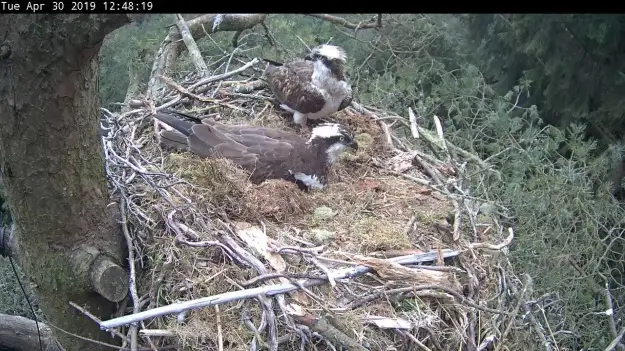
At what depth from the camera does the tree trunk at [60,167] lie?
2523 mm

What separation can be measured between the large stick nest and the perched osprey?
49 cm

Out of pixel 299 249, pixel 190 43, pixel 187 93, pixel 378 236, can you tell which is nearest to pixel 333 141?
pixel 378 236

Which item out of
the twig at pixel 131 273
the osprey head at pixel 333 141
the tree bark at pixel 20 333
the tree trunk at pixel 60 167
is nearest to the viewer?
the tree trunk at pixel 60 167

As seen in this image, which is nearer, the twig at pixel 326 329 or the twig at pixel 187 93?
the twig at pixel 326 329

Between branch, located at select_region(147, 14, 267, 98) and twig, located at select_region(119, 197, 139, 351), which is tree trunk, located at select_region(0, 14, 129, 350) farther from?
branch, located at select_region(147, 14, 267, 98)

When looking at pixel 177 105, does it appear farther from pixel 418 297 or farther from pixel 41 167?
pixel 418 297

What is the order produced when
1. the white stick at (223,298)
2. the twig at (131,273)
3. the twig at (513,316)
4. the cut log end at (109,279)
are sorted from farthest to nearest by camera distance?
the twig at (513,316), the cut log end at (109,279), the twig at (131,273), the white stick at (223,298)

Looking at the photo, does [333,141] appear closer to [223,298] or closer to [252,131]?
[252,131]

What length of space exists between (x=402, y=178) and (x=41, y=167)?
2.41 meters

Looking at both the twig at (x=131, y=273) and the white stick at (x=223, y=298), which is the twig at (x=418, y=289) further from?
the twig at (x=131, y=273)

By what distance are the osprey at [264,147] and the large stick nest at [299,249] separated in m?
0.11

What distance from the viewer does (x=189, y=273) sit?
10.4 feet

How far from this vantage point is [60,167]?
2859 millimetres

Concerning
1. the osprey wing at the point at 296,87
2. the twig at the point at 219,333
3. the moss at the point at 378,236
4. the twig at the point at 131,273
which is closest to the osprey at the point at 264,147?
the osprey wing at the point at 296,87
